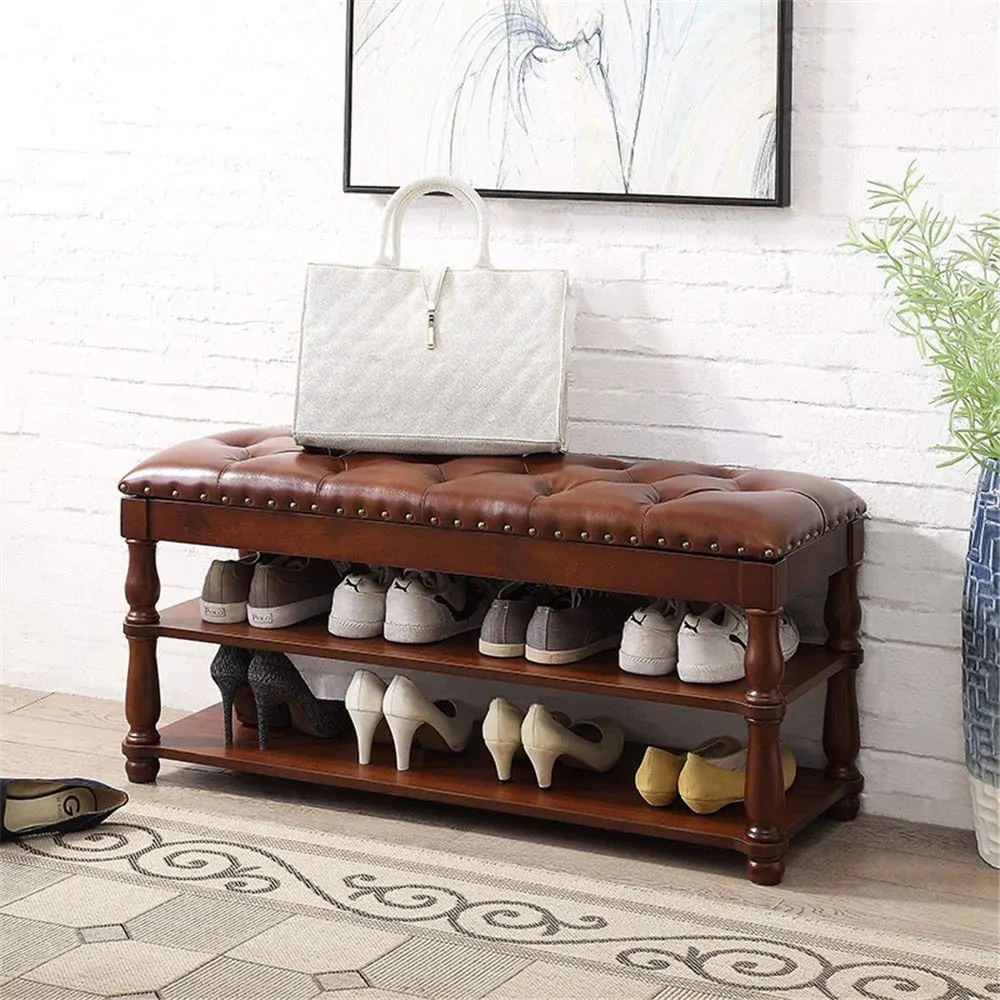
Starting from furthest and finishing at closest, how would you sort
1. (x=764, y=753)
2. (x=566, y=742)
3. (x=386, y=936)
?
(x=566, y=742)
(x=764, y=753)
(x=386, y=936)

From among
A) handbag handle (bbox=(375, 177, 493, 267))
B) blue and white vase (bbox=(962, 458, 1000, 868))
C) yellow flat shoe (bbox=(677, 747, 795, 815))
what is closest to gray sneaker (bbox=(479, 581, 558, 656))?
yellow flat shoe (bbox=(677, 747, 795, 815))

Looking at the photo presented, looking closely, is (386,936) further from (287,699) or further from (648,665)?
(287,699)

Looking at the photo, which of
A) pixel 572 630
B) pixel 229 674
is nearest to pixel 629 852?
pixel 572 630

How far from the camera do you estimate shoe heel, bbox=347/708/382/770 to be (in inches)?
116

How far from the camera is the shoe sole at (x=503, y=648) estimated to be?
2.79 metres

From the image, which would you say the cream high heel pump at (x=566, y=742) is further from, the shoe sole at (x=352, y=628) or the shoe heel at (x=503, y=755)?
the shoe sole at (x=352, y=628)

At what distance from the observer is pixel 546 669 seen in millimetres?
2742

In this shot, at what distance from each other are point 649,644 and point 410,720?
44cm

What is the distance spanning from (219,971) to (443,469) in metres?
0.91

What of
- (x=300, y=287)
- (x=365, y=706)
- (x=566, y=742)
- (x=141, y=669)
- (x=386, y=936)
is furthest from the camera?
(x=300, y=287)

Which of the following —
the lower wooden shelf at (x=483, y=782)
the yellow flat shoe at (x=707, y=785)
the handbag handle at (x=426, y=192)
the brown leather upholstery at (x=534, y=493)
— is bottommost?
the lower wooden shelf at (x=483, y=782)

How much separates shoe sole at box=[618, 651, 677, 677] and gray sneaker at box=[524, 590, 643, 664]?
3.7 inches

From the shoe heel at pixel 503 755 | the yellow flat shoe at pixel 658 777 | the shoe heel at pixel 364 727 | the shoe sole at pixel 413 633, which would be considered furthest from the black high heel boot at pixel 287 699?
the yellow flat shoe at pixel 658 777

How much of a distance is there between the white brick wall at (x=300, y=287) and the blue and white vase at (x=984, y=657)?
164mm
